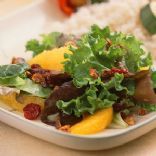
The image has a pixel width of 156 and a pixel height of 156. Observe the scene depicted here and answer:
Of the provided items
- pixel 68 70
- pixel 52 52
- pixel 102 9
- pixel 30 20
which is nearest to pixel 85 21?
pixel 102 9

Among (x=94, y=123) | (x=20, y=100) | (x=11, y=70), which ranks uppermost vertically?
(x=11, y=70)

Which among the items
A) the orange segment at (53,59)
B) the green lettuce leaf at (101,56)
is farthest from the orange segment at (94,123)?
the orange segment at (53,59)

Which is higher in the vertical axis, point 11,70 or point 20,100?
point 11,70

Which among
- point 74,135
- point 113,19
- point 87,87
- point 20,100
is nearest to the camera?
point 74,135

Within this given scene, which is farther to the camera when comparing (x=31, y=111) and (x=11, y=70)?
(x=11, y=70)

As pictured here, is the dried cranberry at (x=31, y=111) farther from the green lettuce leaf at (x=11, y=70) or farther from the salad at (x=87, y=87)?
the green lettuce leaf at (x=11, y=70)

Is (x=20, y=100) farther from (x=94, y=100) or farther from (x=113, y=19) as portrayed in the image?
(x=113, y=19)

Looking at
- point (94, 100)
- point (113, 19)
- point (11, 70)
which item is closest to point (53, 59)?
point (11, 70)

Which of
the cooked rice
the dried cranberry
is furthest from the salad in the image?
the cooked rice
